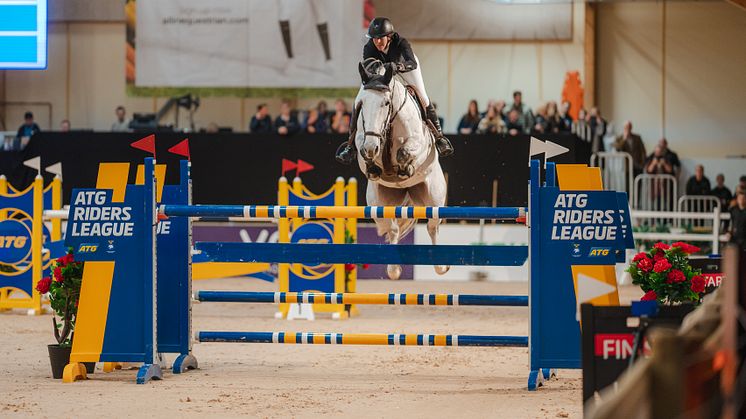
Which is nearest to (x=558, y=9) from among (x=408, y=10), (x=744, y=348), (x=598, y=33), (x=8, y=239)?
(x=598, y=33)

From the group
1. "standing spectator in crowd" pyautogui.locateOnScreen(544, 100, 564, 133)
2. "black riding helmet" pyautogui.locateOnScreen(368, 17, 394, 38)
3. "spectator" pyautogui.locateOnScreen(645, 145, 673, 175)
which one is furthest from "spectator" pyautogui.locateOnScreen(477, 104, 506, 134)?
"black riding helmet" pyautogui.locateOnScreen(368, 17, 394, 38)

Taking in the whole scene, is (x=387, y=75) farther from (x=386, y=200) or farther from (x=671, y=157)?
(x=671, y=157)

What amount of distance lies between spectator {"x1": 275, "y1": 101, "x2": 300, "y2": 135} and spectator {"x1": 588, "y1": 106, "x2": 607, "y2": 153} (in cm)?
465

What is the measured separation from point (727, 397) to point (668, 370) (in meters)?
0.30

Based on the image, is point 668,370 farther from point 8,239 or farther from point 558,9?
point 558,9

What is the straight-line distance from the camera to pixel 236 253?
19.9ft

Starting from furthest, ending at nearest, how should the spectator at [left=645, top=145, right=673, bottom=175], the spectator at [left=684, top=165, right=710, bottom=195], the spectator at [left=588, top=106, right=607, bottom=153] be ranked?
the spectator at [left=684, top=165, right=710, bottom=195]
the spectator at [left=645, top=145, right=673, bottom=175]
the spectator at [left=588, top=106, right=607, bottom=153]

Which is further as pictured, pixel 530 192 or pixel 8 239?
pixel 8 239

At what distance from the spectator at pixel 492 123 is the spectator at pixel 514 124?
0.11 m

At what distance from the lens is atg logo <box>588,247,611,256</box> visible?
18.0ft

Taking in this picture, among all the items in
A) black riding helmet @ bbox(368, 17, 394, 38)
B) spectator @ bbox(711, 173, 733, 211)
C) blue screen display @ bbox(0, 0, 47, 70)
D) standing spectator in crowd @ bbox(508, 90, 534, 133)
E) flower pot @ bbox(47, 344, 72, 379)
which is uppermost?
blue screen display @ bbox(0, 0, 47, 70)

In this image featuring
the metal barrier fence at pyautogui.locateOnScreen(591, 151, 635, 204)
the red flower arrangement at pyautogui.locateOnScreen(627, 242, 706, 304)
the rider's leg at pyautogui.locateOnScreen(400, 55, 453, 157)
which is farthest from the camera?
the metal barrier fence at pyautogui.locateOnScreen(591, 151, 635, 204)

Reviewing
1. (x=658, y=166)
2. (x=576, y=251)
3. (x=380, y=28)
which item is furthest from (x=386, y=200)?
(x=658, y=166)

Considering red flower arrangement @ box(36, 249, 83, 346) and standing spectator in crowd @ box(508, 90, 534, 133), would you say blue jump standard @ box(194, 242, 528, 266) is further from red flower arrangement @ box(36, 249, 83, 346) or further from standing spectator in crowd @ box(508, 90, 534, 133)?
standing spectator in crowd @ box(508, 90, 534, 133)
